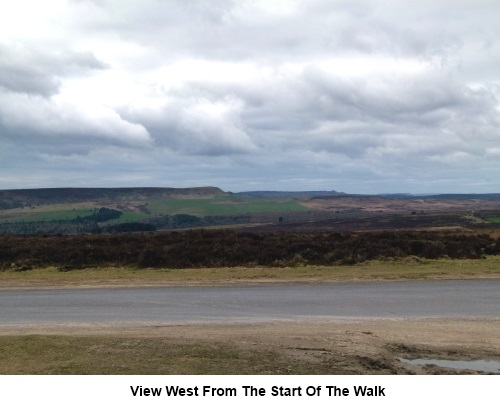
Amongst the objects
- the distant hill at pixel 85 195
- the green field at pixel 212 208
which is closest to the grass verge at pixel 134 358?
the green field at pixel 212 208

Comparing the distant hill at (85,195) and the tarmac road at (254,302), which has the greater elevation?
the distant hill at (85,195)

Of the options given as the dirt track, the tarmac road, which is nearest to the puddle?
the dirt track

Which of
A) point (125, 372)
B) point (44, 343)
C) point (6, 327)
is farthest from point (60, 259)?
point (125, 372)

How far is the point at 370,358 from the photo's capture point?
9.34 meters

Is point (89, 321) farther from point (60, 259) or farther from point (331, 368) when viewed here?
point (60, 259)

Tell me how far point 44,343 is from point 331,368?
565 cm

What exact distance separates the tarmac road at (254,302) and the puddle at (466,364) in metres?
4.01

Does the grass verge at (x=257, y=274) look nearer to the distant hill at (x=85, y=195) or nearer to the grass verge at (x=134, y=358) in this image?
the grass verge at (x=134, y=358)

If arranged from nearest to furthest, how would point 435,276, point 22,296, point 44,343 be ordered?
point 44,343 → point 22,296 → point 435,276

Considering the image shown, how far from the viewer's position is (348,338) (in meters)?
10.7

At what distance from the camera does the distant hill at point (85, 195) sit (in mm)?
141250

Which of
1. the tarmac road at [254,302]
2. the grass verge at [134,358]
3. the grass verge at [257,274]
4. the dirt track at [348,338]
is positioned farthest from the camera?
the grass verge at [257,274]

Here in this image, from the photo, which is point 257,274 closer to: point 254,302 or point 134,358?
point 254,302

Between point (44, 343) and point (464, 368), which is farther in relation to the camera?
point (44, 343)
